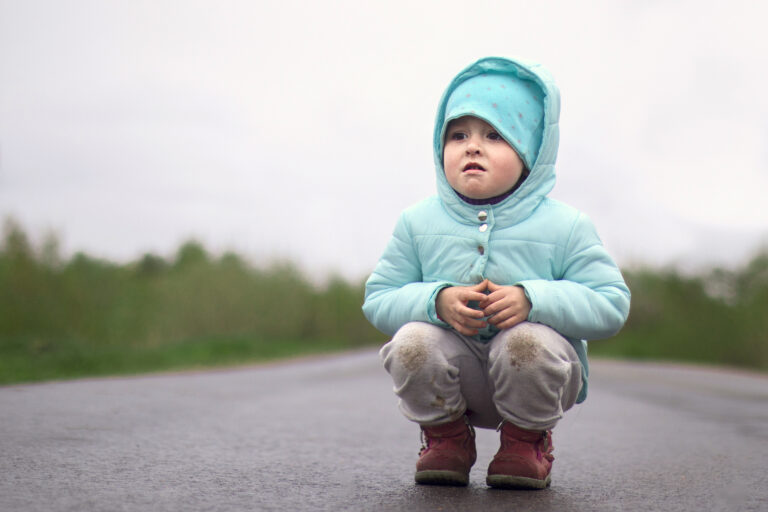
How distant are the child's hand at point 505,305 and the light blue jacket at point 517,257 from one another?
0.10ft

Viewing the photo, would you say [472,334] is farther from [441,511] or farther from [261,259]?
[261,259]

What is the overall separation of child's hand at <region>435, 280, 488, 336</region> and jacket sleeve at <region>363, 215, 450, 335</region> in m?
0.06

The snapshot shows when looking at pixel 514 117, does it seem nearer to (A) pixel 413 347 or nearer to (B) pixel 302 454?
(A) pixel 413 347

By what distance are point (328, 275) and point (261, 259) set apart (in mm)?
3812

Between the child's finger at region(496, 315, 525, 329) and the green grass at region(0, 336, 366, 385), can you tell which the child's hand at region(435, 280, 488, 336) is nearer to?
the child's finger at region(496, 315, 525, 329)

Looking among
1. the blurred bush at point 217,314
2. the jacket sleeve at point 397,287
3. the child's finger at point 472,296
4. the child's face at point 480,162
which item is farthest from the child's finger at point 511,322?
the blurred bush at point 217,314

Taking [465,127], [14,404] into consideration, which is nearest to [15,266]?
[14,404]

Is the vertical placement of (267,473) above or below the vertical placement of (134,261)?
below

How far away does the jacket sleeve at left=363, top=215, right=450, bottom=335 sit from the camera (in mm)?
3129

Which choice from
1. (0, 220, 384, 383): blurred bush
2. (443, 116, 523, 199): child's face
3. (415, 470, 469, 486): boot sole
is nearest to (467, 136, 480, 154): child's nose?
(443, 116, 523, 199): child's face

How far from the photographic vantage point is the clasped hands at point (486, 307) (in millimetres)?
2934

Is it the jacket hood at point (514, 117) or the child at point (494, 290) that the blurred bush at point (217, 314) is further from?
the jacket hood at point (514, 117)

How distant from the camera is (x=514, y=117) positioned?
3.24m

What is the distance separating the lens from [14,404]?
207 inches
